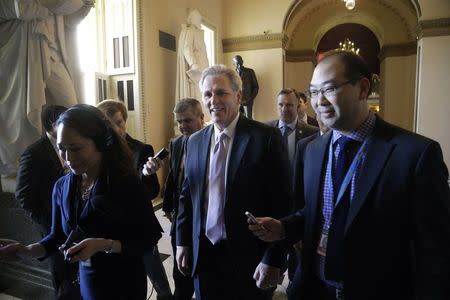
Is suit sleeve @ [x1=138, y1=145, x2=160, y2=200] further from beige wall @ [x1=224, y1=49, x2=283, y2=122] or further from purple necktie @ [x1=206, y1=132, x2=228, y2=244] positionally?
beige wall @ [x1=224, y1=49, x2=283, y2=122]

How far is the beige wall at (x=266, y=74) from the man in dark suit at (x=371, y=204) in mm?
7270

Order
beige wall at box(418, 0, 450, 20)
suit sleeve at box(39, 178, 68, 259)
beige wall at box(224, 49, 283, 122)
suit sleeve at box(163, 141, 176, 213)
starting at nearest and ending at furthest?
suit sleeve at box(39, 178, 68, 259)
suit sleeve at box(163, 141, 176, 213)
beige wall at box(418, 0, 450, 20)
beige wall at box(224, 49, 283, 122)

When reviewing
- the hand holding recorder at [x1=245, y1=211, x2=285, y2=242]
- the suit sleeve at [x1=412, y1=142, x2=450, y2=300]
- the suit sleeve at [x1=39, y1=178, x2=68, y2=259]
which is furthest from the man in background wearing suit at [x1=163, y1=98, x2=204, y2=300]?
the suit sleeve at [x1=412, y1=142, x2=450, y2=300]

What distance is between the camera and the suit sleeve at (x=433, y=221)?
0.99 meters

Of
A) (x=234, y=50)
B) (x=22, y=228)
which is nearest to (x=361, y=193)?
(x=22, y=228)

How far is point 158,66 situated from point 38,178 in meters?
3.92

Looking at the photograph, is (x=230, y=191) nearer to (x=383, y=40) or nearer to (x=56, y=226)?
(x=56, y=226)

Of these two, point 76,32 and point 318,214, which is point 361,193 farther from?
point 76,32

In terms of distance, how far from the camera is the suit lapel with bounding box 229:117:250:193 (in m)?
1.59

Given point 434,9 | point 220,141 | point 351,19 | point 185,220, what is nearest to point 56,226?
point 185,220

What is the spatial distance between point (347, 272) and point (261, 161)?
650mm

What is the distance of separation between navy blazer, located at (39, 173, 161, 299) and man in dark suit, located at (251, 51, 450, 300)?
0.47m

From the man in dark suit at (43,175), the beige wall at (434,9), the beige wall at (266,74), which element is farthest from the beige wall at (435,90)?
the man in dark suit at (43,175)

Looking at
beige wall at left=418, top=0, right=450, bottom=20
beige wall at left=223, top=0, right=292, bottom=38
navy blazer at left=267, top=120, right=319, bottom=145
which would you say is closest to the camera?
navy blazer at left=267, top=120, right=319, bottom=145
